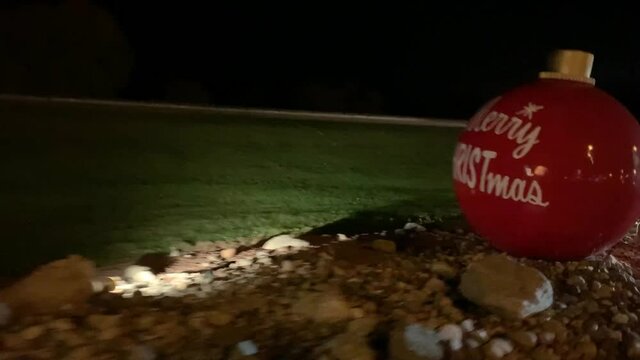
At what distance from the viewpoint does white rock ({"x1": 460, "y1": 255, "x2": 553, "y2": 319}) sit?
4.48 feet

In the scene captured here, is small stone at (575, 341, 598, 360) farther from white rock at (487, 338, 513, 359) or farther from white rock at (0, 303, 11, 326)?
white rock at (0, 303, 11, 326)

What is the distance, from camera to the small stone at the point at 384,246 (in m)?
1.75

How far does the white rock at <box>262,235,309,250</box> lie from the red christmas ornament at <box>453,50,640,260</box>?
419 mm

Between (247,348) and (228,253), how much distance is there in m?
0.52

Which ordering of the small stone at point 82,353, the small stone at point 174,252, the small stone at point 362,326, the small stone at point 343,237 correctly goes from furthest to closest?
the small stone at point 343,237, the small stone at point 174,252, the small stone at point 362,326, the small stone at point 82,353

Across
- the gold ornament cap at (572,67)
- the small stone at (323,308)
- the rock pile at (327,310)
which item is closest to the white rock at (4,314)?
the rock pile at (327,310)

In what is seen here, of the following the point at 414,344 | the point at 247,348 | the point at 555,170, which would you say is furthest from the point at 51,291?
the point at 555,170

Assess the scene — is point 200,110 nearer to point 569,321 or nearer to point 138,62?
point 138,62

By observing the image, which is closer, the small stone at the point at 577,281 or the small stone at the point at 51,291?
the small stone at the point at 51,291

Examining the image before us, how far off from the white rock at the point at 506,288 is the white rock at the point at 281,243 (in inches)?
16.2

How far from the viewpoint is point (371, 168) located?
6.24 ft

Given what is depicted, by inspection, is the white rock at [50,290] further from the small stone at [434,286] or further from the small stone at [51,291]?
the small stone at [434,286]

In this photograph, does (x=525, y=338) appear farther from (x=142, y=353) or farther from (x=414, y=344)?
(x=142, y=353)

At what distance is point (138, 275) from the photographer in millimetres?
1544
